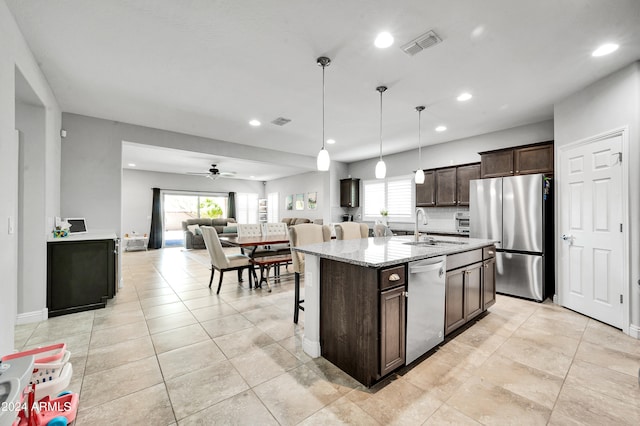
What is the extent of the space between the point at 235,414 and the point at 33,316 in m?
3.04

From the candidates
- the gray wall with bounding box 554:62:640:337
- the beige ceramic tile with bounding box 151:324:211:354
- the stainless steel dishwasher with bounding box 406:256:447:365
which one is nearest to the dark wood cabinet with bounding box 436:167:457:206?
the gray wall with bounding box 554:62:640:337

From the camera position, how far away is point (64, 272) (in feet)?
10.7

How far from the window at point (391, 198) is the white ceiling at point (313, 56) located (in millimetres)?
2436

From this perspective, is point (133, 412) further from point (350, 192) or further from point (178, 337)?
point (350, 192)

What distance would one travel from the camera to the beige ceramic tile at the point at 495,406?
162cm

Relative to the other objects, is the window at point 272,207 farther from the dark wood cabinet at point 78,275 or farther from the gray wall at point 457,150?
the dark wood cabinet at point 78,275

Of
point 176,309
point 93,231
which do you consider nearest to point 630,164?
point 176,309

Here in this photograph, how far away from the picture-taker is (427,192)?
229 inches

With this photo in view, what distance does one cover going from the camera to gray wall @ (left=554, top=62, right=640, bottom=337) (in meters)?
2.70

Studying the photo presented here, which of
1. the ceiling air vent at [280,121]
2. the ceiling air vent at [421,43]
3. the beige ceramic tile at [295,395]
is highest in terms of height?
the ceiling air vent at [280,121]

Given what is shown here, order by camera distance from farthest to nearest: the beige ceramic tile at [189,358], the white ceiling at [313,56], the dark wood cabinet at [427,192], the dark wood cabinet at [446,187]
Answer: the dark wood cabinet at [427,192]
the dark wood cabinet at [446,187]
the beige ceramic tile at [189,358]
the white ceiling at [313,56]

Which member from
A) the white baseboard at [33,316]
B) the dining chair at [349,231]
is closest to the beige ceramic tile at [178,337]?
the white baseboard at [33,316]

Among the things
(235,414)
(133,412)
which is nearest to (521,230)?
(235,414)

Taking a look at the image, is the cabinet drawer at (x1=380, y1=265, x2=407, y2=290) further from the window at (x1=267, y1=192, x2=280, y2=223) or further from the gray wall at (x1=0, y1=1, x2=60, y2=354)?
the window at (x1=267, y1=192, x2=280, y2=223)
